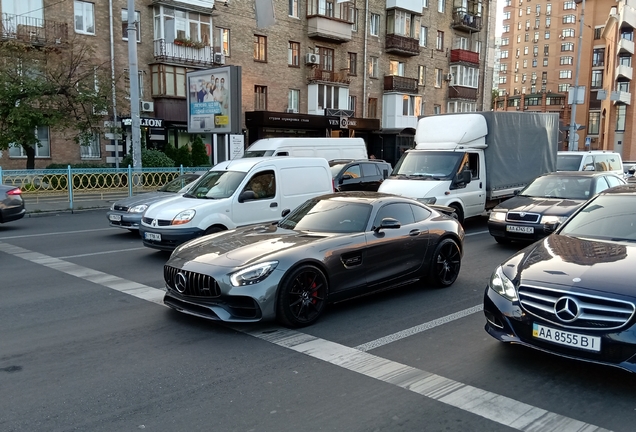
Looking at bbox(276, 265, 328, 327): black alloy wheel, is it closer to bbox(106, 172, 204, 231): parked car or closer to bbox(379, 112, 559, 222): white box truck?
bbox(379, 112, 559, 222): white box truck

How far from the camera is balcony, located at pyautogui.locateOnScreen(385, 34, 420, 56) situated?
41.0 m

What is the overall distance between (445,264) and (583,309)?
3.48m

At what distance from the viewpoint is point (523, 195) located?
11648 millimetres

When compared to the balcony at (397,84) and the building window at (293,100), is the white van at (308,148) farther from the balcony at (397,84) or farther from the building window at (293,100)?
the balcony at (397,84)

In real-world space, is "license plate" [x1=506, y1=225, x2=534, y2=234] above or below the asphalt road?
above

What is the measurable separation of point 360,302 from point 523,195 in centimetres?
627

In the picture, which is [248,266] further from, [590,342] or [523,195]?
[523,195]

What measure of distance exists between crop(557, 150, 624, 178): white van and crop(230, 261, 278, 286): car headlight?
1445cm

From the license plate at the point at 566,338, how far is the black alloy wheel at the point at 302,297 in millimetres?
2329

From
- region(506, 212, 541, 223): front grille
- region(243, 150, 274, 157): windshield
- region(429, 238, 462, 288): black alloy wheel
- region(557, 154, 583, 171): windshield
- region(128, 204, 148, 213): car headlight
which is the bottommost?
region(429, 238, 462, 288): black alloy wheel

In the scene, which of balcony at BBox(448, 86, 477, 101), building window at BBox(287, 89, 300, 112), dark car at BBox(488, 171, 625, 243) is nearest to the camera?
dark car at BBox(488, 171, 625, 243)

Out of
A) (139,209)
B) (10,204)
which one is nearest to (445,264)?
(139,209)

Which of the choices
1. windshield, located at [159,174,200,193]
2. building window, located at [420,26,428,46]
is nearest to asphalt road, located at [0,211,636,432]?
windshield, located at [159,174,200,193]

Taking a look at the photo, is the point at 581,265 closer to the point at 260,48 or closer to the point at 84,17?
the point at 84,17
